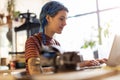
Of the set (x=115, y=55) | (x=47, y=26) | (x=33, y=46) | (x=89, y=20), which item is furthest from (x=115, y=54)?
(x=89, y=20)

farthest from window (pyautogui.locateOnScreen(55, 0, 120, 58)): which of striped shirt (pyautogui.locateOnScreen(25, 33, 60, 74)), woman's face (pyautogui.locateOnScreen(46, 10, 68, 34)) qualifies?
striped shirt (pyautogui.locateOnScreen(25, 33, 60, 74))

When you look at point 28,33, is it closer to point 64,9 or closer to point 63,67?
point 64,9

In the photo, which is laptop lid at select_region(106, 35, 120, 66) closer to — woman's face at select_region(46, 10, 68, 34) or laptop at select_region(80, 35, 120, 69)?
laptop at select_region(80, 35, 120, 69)

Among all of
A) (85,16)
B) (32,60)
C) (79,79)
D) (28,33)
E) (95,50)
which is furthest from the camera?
(85,16)

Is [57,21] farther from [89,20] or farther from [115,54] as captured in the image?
[89,20]

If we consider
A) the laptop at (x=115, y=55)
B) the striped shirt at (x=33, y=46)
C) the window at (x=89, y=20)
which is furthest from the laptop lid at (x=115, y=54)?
the window at (x=89, y=20)

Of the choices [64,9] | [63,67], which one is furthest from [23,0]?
[63,67]

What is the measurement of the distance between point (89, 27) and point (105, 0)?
2.13 feet

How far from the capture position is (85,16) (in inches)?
195

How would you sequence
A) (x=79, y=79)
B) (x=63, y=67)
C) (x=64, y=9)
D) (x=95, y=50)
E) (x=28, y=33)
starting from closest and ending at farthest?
(x=79, y=79)
(x=63, y=67)
(x=64, y=9)
(x=95, y=50)
(x=28, y=33)

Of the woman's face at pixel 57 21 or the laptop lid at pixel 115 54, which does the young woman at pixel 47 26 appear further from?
the laptop lid at pixel 115 54

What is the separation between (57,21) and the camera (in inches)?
64.0

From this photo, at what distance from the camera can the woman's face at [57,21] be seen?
160 cm

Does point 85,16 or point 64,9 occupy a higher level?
point 85,16
